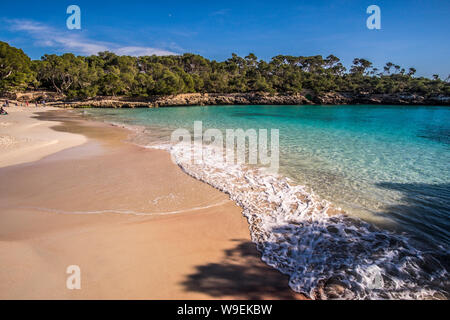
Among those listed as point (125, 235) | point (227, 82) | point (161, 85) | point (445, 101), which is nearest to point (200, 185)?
point (125, 235)

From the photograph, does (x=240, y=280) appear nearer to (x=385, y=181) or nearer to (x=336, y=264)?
(x=336, y=264)

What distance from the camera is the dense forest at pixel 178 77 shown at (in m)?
52.3

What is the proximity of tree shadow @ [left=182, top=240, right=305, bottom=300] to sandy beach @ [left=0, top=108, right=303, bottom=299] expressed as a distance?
0.05 feet

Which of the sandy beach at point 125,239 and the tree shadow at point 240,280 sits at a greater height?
the sandy beach at point 125,239

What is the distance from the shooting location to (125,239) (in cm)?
373

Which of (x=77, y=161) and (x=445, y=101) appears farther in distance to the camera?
(x=445, y=101)

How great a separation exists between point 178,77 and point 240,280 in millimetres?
64110

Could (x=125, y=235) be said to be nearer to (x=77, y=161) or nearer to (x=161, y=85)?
(x=77, y=161)

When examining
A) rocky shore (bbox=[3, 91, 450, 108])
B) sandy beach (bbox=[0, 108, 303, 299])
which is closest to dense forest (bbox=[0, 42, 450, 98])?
rocky shore (bbox=[3, 91, 450, 108])

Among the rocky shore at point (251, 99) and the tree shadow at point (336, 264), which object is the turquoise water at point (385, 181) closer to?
the tree shadow at point (336, 264)

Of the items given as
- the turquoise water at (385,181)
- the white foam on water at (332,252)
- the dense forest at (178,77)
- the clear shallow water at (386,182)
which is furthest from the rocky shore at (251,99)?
the white foam on water at (332,252)

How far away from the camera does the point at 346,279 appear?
2.96m

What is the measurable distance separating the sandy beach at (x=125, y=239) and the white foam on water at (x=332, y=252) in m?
0.34

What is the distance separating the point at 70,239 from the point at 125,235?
3.02 ft
